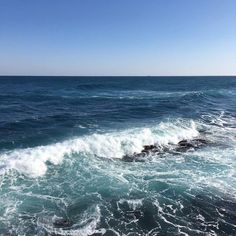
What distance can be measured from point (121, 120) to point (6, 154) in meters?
13.3

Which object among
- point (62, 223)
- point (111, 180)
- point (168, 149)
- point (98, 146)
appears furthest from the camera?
point (168, 149)

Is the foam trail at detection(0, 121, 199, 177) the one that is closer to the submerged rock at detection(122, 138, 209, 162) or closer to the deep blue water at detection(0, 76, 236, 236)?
the deep blue water at detection(0, 76, 236, 236)

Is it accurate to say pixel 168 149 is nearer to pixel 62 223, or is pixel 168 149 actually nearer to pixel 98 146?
pixel 98 146

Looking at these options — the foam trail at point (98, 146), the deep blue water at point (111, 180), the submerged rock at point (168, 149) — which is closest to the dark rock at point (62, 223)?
the deep blue water at point (111, 180)

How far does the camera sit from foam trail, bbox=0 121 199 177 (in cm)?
1608

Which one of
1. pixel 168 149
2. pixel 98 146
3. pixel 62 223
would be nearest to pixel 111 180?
pixel 62 223

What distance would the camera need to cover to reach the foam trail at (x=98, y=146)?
52.7ft

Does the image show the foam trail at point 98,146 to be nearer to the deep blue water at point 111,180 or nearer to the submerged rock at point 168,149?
the deep blue water at point 111,180

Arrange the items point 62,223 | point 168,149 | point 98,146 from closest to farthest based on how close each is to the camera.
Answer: point 62,223, point 98,146, point 168,149

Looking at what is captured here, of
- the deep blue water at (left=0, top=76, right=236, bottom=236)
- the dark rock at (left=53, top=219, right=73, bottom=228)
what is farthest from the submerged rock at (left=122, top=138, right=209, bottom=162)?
the dark rock at (left=53, top=219, right=73, bottom=228)

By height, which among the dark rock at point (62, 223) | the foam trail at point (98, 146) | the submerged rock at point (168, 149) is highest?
the foam trail at point (98, 146)

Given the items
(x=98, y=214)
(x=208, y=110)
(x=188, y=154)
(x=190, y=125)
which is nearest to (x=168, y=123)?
(x=190, y=125)

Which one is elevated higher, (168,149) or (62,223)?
(62,223)

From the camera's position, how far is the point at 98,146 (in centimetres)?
1966
